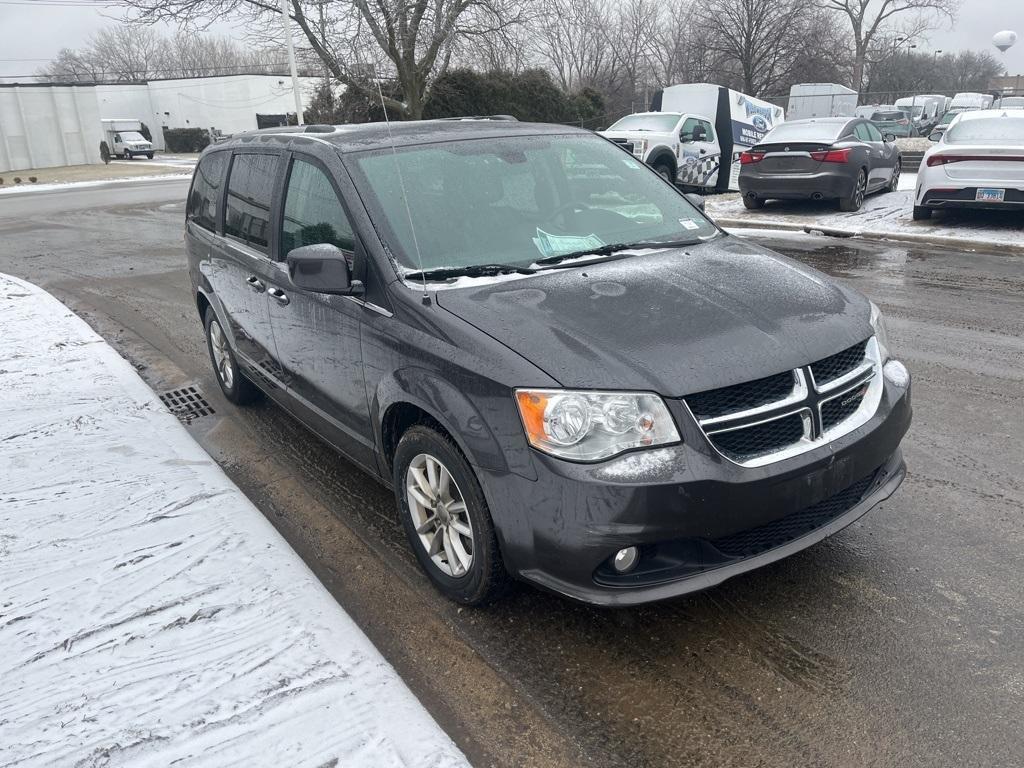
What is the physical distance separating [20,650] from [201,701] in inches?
33.0

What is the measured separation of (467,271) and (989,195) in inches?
392

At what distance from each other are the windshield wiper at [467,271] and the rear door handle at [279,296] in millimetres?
1121

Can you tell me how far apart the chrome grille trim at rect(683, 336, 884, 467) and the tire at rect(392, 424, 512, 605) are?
0.85 meters

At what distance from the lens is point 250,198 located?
15.1 ft

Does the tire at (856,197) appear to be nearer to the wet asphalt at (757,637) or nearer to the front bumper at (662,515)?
the wet asphalt at (757,637)

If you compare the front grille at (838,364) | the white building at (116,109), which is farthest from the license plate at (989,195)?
the white building at (116,109)

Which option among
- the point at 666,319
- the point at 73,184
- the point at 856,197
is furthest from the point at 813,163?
the point at 73,184

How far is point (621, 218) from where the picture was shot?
3.99 metres

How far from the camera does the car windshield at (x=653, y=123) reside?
52.4 ft

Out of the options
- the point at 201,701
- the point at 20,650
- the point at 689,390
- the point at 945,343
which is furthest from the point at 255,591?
the point at 945,343

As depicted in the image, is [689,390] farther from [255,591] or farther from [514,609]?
[255,591]

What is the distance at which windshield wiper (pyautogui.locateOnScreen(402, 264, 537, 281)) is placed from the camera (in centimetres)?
326

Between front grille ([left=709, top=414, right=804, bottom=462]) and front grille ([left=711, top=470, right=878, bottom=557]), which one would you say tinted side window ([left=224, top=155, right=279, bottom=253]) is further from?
front grille ([left=711, top=470, right=878, bottom=557])

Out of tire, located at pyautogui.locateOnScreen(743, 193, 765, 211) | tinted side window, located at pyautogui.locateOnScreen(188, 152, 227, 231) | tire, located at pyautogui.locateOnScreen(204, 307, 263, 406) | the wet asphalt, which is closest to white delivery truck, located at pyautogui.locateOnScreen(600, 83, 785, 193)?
tire, located at pyautogui.locateOnScreen(743, 193, 765, 211)
